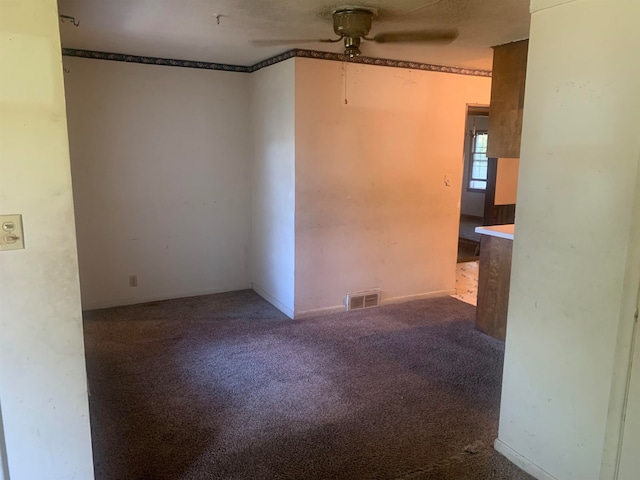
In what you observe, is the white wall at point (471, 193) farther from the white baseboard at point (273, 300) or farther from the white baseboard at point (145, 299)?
the white baseboard at point (145, 299)

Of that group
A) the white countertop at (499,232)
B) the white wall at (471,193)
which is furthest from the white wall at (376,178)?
the white wall at (471,193)

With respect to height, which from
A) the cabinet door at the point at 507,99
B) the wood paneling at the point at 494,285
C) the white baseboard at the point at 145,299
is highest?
the cabinet door at the point at 507,99

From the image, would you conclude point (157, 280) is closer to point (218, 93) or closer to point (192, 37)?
point (218, 93)

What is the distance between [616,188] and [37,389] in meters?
2.27

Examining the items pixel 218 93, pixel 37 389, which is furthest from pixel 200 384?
pixel 218 93

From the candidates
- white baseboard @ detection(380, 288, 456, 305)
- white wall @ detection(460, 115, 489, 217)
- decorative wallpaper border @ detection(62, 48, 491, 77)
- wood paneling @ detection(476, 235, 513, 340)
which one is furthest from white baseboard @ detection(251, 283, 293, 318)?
white wall @ detection(460, 115, 489, 217)

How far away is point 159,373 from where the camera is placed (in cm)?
316

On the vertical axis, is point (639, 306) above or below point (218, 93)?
below

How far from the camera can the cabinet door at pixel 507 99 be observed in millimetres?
3426

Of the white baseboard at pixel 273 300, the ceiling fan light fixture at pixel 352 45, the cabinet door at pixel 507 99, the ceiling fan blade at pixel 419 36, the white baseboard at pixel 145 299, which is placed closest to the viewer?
the ceiling fan light fixture at pixel 352 45

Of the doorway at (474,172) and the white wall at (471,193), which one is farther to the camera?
the white wall at (471,193)

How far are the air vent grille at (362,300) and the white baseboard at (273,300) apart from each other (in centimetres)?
56

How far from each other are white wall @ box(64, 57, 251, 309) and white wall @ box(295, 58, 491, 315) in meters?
1.10

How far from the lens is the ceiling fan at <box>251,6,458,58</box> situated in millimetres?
2771
